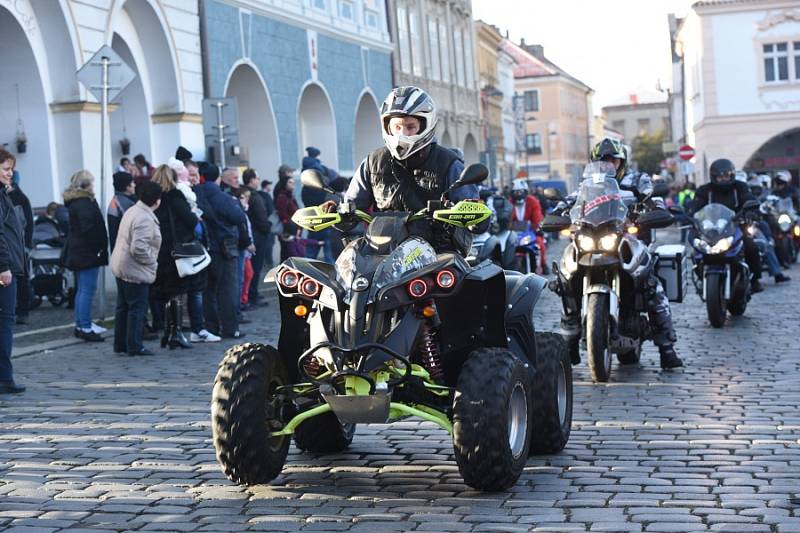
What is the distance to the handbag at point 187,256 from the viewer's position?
14.2 metres

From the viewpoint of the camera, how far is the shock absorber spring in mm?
7023

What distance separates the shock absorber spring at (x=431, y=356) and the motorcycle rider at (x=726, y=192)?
9.53 metres

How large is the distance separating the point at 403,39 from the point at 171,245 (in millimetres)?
33495

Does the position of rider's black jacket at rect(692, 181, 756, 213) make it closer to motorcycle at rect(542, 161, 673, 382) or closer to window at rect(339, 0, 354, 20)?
motorcycle at rect(542, 161, 673, 382)

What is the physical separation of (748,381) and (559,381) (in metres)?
3.20

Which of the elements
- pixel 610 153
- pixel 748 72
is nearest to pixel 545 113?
pixel 748 72

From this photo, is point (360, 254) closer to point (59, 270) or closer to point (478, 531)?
point (478, 531)

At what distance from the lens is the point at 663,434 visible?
8344mm

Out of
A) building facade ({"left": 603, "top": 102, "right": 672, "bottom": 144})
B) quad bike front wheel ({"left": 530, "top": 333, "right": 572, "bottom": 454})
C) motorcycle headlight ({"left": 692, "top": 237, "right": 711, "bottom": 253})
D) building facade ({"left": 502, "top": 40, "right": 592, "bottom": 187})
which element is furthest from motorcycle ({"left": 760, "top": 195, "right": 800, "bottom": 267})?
building facade ({"left": 603, "top": 102, "right": 672, "bottom": 144})

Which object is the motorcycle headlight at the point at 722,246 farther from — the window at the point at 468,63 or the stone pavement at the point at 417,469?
the window at the point at 468,63

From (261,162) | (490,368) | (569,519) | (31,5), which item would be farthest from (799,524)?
(261,162)

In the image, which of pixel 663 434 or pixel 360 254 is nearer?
pixel 360 254

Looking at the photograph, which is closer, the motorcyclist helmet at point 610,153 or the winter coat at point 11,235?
the winter coat at point 11,235

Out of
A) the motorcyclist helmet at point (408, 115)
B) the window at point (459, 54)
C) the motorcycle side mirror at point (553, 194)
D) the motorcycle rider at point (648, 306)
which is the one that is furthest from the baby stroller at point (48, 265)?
the window at point (459, 54)
